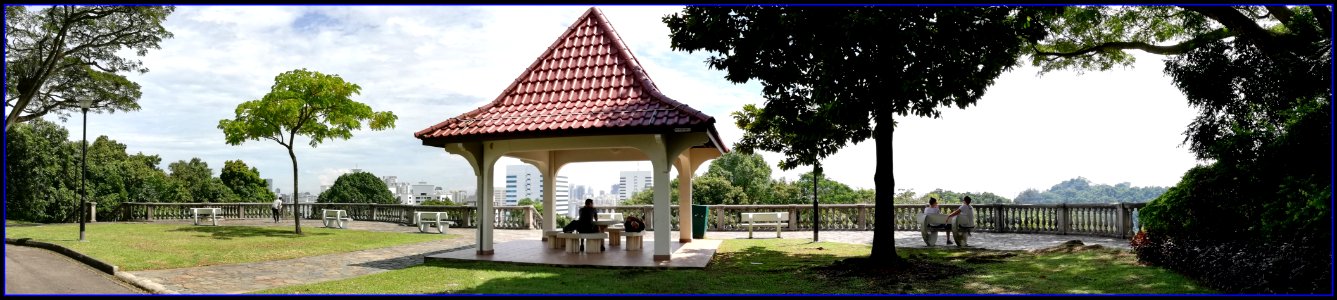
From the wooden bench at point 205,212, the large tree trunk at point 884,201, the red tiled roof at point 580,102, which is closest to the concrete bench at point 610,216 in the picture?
the red tiled roof at point 580,102

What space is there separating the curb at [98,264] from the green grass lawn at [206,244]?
0.17 m

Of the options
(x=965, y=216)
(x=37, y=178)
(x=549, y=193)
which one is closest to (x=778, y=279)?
(x=965, y=216)

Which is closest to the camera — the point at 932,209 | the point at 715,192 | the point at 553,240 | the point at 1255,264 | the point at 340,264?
the point at 1255,264

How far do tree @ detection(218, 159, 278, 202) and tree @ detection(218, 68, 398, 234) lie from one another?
37.8m

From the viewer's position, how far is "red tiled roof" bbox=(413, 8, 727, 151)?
12.3 meters

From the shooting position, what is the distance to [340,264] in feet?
43.1

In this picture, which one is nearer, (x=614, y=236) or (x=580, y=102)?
(x=580, y=102)

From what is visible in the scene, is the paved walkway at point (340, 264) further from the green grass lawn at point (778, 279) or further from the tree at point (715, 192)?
the tree at point (715, 192)

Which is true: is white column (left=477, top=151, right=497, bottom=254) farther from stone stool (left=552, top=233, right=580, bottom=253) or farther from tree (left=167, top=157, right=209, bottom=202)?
tree (left=167, top=157, right=209, bottom=202)

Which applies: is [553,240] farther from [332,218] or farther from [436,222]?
[332,218]

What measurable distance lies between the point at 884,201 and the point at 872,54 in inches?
95.6

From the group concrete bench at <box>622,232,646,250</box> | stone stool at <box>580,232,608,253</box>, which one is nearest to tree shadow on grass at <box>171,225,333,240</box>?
stone stool at <box>580,232,608,253</box>

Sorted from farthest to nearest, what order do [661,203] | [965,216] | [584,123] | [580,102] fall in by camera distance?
[965,216] → [580,102] → [661,203] → [584,123]

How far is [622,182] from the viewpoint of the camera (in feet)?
654
